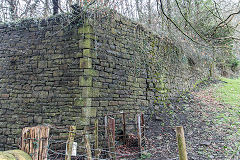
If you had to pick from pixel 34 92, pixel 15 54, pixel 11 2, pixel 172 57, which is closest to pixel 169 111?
pixel 172 57

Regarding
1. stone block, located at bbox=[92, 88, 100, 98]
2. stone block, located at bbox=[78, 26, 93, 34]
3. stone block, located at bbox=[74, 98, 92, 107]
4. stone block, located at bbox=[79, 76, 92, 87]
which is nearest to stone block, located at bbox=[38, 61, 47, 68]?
stone block, located at bbox=[79, 76, 92, 87]

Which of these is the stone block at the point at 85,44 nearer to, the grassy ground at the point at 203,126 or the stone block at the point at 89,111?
the stone block at the point at 89,111

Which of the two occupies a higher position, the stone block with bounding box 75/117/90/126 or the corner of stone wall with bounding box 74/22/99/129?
the corner of stone wall with bounding box 74/22/99/129

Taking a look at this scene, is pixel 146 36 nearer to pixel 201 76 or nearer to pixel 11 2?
pixel 201 76

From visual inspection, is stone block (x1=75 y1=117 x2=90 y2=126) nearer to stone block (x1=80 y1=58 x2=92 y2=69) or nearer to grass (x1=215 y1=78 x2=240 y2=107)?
stone block (x1=80 y1=58 x2=92 y2=69)

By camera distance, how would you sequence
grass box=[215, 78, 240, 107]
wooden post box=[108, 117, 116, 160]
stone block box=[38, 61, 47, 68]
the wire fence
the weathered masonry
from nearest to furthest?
1. the wire fence
2. wooden post box=[108, 117, 116, 160]
3. the weathered masonry
4. stone block box=[38, 61, 47, 68]
5. grass box=[215, 78, 240, 107]

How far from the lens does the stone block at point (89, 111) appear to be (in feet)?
16.3

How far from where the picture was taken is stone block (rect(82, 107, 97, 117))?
4.97 m

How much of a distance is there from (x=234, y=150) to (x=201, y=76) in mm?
7124

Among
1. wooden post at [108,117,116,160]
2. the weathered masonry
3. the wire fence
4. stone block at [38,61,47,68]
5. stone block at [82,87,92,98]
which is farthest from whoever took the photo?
stone block at [38,61,47,68]

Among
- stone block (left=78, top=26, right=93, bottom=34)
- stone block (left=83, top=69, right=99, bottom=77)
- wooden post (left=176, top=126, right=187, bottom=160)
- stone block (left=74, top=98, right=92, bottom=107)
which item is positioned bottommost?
wooden post (left=176, top=126, right=187, bottom=160)

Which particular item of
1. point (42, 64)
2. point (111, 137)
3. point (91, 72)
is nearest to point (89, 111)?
point (111, 137)

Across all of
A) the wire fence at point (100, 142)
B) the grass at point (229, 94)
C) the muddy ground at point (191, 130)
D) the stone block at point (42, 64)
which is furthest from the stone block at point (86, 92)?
the grass at point (229, 94)

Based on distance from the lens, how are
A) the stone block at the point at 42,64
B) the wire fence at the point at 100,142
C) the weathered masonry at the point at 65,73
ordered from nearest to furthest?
the wire fence at the point at 100,142 → the weathered masonry at the point at 65,73 → the stone block at the point at 42,64
